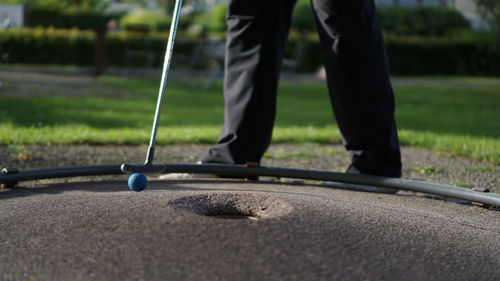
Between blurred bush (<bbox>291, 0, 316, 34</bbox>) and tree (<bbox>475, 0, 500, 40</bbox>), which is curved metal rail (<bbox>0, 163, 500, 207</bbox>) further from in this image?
blurred bush (<bbox>291, 0, 316, 34</bbox>)

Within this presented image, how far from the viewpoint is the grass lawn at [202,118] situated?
416 cm

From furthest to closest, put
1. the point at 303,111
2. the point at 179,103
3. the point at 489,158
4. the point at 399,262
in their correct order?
the point at 179,103 < the point at 303,111 < the point at 489,158 < the point at 399,262

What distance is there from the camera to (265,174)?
109 inches

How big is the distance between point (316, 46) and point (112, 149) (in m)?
13.2

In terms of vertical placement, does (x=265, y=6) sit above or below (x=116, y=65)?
above

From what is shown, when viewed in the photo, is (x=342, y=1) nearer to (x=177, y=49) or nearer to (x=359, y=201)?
(x=359, y=201)

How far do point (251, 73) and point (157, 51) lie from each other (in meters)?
12.8

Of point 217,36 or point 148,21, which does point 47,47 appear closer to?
point 217,36

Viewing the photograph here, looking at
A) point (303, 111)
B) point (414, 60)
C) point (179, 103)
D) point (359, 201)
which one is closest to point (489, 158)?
point (359, 201)

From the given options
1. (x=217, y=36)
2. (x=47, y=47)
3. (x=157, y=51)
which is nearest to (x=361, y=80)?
(x=157, y=51)

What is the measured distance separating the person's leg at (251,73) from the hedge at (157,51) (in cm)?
1074

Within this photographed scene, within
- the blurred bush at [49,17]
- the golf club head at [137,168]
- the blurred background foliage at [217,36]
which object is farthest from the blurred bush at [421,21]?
the golf club head at [137,168]

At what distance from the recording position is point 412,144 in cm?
428

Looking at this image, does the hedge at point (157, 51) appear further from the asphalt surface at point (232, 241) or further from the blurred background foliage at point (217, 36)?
the asphalt surface at point (232, 241)
